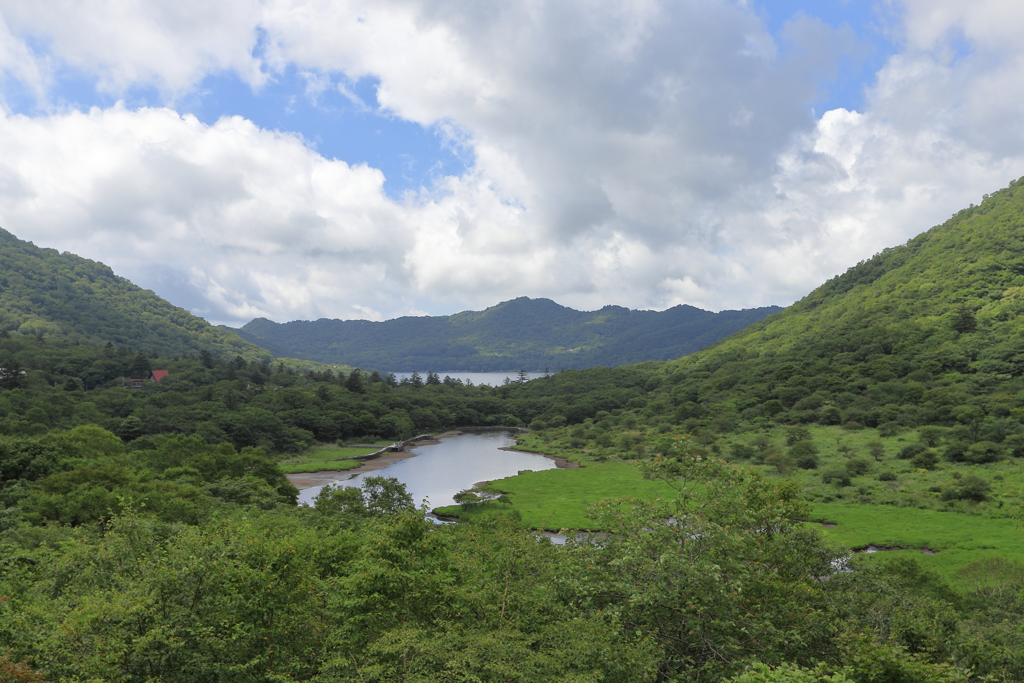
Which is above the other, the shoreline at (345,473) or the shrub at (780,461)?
the shrub at (780,461)

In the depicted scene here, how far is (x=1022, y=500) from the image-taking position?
51469 mm

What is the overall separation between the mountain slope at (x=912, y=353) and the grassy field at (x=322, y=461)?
73.3 metres

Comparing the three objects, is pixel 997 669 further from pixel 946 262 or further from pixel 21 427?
pixel 946 262

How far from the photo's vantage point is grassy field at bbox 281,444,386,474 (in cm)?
9544

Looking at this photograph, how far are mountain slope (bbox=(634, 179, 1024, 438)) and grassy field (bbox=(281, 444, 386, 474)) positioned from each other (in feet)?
241

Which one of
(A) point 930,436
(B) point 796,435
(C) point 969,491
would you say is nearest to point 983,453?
(A) point 930,436

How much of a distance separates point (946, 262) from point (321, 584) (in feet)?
675

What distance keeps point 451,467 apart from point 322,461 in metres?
24.0

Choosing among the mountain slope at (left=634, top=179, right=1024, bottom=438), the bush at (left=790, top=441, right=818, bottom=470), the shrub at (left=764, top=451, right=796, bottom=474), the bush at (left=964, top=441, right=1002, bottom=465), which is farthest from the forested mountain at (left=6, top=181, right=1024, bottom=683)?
the mountain slope at (left=634, top=179, right=1024, bottom=438)

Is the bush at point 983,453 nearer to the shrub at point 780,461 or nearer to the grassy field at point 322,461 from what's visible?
the shrub at point 780,461

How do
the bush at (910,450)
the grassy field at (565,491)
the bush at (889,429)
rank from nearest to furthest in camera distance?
the grassy field at (565,491) → the bush at (910,450) → the bush at (889,429)

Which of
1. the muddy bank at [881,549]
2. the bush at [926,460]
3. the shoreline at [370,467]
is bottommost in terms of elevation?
the shoreline at [370,467]

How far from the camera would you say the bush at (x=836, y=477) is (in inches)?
2654

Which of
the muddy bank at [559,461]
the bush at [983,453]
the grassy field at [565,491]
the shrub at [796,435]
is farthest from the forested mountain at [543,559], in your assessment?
the muddy bank at [559,461]
